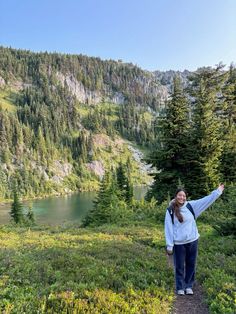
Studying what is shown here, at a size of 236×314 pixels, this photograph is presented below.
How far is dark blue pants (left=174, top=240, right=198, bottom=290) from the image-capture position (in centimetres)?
859

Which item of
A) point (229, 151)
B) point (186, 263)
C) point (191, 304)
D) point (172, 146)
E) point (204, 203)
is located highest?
point (172, 146)

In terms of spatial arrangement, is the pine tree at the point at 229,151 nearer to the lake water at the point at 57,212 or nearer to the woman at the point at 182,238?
the woman at the point at 182,238

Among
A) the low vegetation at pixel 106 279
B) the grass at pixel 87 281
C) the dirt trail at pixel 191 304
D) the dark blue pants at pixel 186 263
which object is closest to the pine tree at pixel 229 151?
the low vegetation at pixel 106 279

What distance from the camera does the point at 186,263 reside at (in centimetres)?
879

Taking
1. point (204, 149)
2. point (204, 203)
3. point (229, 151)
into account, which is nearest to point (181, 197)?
point (204, 203)

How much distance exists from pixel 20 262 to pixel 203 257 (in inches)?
262

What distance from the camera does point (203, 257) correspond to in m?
11.8

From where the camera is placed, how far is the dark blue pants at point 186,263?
8.59 m

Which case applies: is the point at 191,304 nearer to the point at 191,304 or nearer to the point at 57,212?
the point at 191,304

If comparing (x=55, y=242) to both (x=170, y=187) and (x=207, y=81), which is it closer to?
(x=170, y=187)

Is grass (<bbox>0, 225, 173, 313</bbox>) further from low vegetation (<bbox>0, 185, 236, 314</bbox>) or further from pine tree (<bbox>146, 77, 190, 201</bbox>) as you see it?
pine tree (<bbox>146, 77, 190, 201</bbox>)

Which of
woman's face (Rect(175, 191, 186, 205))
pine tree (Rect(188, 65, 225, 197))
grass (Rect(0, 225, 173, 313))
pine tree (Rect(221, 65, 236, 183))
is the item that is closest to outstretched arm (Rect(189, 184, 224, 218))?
woman's face (Rect(175, 191, 186, 205))

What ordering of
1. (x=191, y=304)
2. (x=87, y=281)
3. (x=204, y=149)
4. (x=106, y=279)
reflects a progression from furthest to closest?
(x=204, y=149)
(x=106, y=279)
(x=87, y=281)
(x=191, y=304)

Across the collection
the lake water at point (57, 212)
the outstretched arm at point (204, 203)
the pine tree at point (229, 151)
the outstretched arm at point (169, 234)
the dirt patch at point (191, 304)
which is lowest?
the lake water at point (57, 212)
